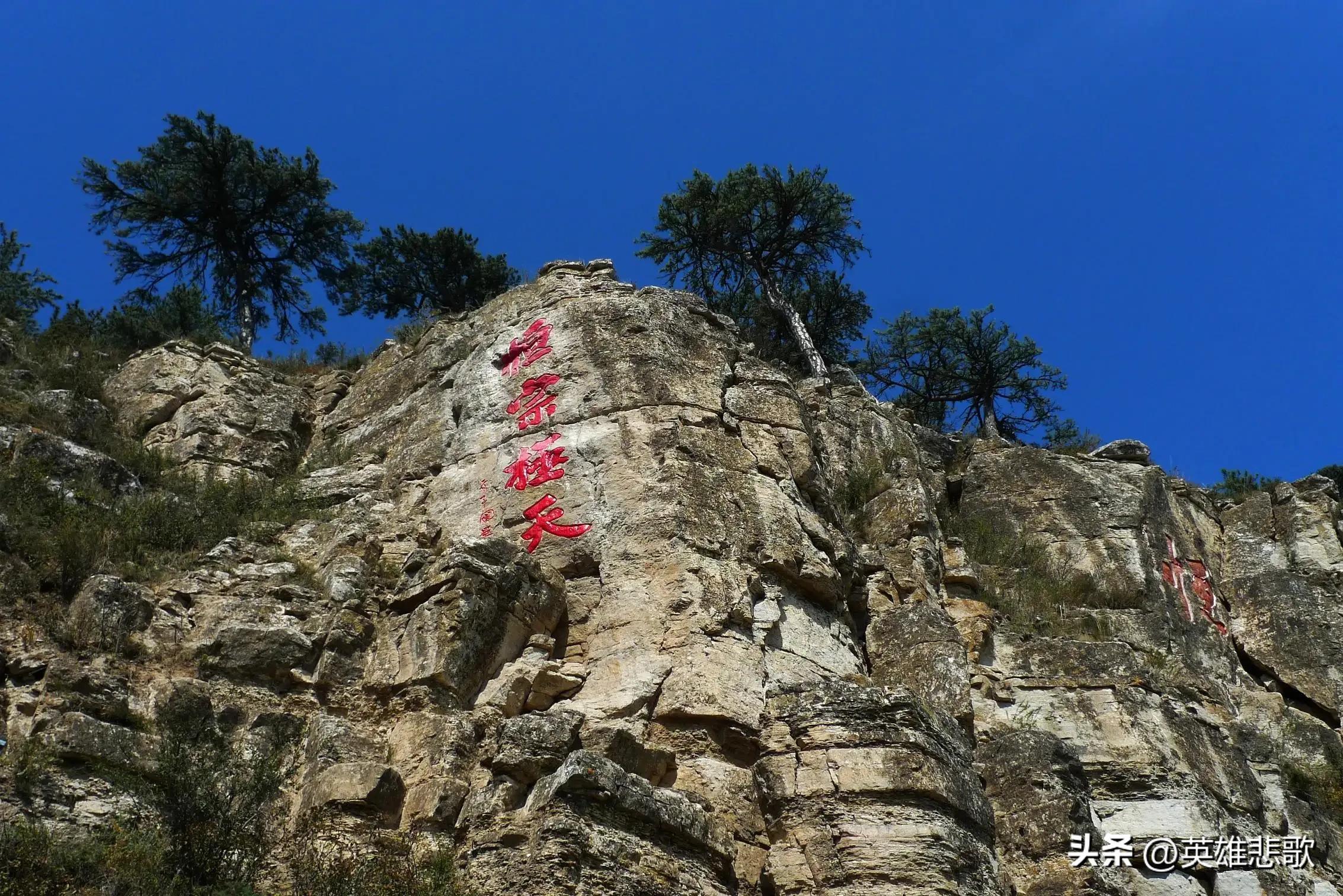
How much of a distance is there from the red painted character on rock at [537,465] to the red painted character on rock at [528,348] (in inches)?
68.5

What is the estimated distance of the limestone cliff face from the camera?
10.3 meters

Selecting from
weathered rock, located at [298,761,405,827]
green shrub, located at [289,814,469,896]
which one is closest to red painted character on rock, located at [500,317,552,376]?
weathered rock, located at [298,761,405,827]

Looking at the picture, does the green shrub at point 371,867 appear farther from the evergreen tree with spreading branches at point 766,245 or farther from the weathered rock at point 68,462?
the evergreen tree with spreading branches at point 766,245

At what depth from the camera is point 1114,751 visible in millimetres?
13906

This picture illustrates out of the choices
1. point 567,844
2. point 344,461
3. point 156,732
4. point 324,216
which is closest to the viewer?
point 567,844

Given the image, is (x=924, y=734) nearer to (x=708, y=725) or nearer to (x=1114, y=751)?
(x=708, y=725)

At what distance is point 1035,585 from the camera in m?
17.2

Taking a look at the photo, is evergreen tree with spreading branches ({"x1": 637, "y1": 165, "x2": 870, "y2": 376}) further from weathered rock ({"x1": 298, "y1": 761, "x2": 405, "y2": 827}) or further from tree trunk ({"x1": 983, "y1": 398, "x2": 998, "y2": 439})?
weathered rock ({"x1": 298, "y1": 761, "x2": 405, "y2": 827})

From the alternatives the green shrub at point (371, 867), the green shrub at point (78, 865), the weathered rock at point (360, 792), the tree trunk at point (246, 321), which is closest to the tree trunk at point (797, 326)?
the tree trunk at point (246, 321)

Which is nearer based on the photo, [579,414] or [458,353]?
[579,414]

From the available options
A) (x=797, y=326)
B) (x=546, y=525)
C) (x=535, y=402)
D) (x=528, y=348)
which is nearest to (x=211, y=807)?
(x=546, y=525)

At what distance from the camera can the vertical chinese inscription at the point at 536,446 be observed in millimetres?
13609

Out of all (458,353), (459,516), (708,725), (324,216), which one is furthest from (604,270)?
(324,216)

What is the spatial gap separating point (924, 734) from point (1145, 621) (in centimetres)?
723
